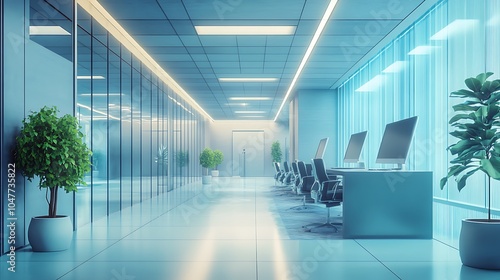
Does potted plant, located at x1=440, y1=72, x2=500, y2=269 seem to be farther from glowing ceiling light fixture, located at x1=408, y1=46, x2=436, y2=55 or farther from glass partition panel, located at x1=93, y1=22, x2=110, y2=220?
glass partition panel, located at x1=93, y1=22, x2=110, y2=220

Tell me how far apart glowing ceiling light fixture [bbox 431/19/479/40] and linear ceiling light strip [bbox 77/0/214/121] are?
16.7 feet

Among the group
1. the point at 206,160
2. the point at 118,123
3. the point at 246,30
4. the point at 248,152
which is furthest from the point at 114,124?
the point at 248,152

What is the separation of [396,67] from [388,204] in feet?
14.6

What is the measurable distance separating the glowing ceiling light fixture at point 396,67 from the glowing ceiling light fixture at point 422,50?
1.52ft

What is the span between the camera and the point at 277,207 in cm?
1000

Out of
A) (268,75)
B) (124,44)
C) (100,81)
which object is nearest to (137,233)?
(100,81)

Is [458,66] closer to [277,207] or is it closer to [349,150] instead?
[349,150]

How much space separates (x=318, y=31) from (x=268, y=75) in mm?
4290

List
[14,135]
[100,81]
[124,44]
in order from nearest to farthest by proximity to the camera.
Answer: [14,135] → [100,81] → [124,44]

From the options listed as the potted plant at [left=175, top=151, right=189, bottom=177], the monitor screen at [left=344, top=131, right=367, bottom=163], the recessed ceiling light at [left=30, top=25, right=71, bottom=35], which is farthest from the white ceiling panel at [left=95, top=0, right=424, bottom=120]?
the potted plant at [left=175, top=151, right=189, bottom=177]

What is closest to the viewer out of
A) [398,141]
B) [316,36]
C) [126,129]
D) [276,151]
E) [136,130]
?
[398,141]

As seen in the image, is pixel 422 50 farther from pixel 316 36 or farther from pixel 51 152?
pixel 51 152

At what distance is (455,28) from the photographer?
277 inches

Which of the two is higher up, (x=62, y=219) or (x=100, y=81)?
(x=100, y=81)
